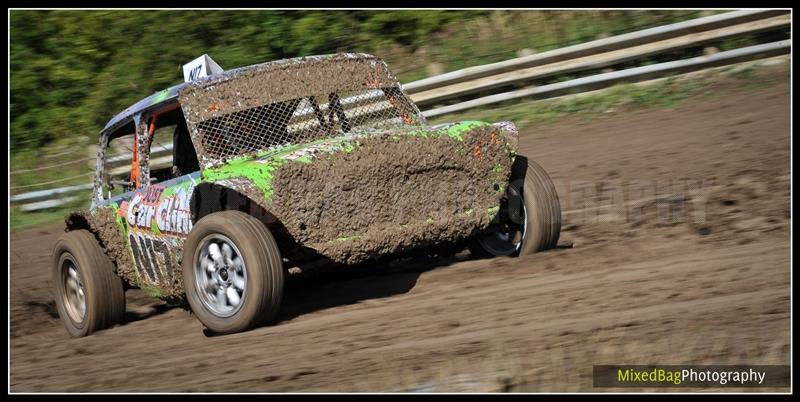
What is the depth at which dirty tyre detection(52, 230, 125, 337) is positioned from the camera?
712cm

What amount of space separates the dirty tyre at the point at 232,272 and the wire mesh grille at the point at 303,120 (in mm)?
625

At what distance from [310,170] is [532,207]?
5.56ft

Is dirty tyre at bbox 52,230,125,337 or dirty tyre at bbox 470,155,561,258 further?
dirty tyre at bbox 52,230,125,337

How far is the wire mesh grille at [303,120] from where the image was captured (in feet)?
20.6

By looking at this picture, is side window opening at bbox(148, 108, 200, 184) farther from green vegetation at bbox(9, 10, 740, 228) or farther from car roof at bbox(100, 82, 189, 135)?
green vegetation at bbox(9, 10, 740, 228)

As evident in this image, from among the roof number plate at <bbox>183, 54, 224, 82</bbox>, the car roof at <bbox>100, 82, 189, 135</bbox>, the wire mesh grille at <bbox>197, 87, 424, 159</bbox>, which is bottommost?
the wire mesh grille at <bbox>197, 87, 424, 159</bbox>

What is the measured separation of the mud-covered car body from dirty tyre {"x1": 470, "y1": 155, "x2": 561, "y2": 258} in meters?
0.34

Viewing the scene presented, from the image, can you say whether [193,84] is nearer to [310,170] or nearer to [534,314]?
[310,170]

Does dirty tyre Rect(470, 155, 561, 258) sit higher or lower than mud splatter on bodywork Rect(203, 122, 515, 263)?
lower

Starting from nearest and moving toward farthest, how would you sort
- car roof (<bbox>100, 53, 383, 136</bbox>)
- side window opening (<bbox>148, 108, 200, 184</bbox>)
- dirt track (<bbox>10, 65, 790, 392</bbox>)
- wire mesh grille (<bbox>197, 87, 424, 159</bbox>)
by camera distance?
dirt track (<bbox>10, 65, 790, 392</bbox>) → wire mesh grille (<bbox>197, 87, 424, 159</bbox>) → car roof (<bbox>100, 53, 383, 136</bbox>) → side window opening (<bbox>148, 108, 200, 184</bbox>)

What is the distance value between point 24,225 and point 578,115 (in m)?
7.28

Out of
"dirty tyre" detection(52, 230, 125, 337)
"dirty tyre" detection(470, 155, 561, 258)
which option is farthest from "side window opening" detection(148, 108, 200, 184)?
"dirty tyre" detection(470, 155, 561, 258)

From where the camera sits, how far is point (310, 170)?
18.4ft

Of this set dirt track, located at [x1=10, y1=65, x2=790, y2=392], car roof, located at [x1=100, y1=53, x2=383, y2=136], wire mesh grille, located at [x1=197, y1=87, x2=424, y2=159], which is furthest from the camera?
car roof, located at [x1=100, y1=53, x2=383, y2=136]
